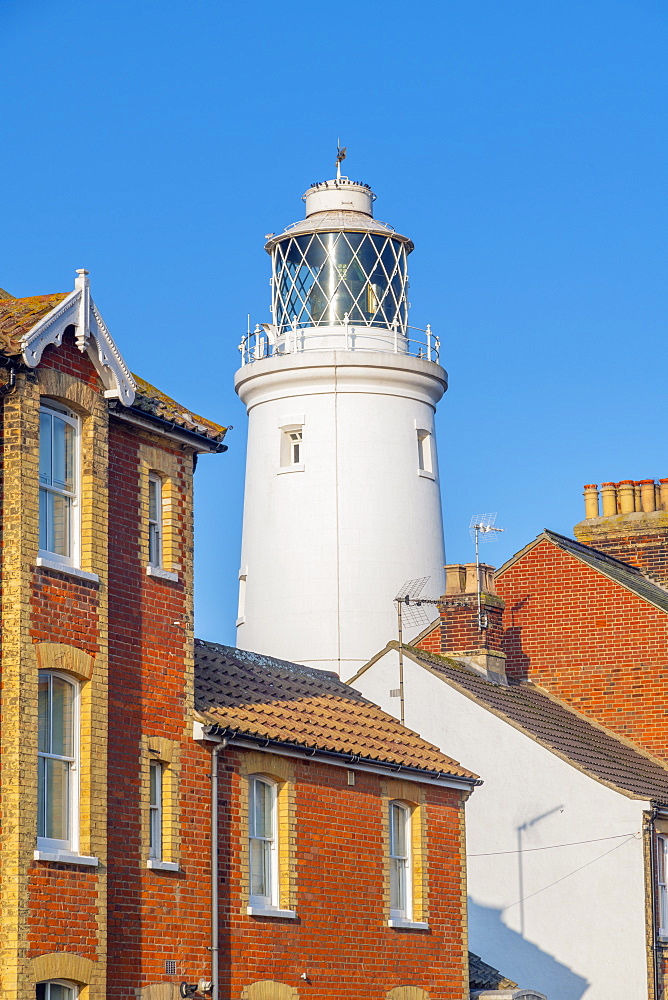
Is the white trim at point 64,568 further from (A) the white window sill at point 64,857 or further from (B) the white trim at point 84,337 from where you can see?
(A) the white window sill at point 64,857

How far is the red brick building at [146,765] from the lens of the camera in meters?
20.8

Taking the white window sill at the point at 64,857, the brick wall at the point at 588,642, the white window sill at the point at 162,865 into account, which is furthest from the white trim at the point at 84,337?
the brick wall at the point at 588,642

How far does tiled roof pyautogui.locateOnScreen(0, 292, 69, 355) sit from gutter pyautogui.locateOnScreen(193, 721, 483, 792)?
6138mm

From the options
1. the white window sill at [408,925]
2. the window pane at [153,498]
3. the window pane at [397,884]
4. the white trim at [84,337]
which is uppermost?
the white trim at [84,337]

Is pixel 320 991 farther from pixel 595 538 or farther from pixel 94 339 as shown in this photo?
pixel 595 538

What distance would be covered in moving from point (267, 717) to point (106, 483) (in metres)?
4.96

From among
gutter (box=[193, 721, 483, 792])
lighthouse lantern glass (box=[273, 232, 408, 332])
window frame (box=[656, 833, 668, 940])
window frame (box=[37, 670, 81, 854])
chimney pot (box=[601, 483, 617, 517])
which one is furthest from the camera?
lighthouse lantern glass (box=[273, 232, 408, 332])

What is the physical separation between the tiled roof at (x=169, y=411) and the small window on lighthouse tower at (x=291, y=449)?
2030cm

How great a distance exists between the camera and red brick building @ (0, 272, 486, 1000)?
68.3ft

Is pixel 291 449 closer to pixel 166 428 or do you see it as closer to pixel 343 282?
pixel 343 282

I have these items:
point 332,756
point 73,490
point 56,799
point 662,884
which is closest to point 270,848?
point 332,756

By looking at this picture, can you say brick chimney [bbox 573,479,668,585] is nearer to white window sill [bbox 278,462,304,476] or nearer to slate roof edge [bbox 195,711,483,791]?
white window sill [bbox 278,462,304,476]

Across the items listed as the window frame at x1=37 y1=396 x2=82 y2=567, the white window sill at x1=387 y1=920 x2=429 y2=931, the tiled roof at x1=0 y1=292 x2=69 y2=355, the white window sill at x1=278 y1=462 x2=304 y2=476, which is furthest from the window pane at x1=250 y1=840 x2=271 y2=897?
the white window sill at x1=278 y1=462 x2=304 y2=476

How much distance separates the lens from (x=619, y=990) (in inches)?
1305
